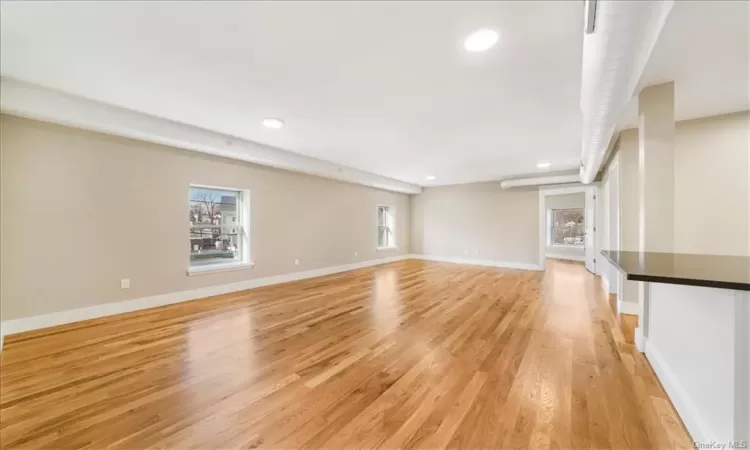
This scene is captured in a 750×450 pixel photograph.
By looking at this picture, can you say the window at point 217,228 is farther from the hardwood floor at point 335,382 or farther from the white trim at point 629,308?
the white trim at point 629,308

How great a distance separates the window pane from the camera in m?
10.0

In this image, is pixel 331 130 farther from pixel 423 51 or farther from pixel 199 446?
pixel 199 446

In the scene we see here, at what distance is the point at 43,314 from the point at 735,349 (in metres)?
5.48

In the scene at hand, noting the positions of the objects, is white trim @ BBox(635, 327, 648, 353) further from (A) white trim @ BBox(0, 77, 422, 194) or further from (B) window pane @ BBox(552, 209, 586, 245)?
(B) window pane @ BBox(552, 209, 586, 245)

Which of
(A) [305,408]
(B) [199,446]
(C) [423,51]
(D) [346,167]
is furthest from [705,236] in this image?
(D) [346,167]

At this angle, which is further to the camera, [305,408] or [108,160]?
[108,160]

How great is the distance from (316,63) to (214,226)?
3.65 meters

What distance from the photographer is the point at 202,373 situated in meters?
2.18

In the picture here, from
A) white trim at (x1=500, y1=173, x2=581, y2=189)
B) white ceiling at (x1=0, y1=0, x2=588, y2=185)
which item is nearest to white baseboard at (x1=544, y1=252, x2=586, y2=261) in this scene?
white trim at (x1=500, y1=173, x2=581, y2=189)

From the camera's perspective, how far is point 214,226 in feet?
15.9

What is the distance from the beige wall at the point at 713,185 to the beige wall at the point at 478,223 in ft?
14.1

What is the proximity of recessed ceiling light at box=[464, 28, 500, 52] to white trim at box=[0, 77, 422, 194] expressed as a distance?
11.8 feet

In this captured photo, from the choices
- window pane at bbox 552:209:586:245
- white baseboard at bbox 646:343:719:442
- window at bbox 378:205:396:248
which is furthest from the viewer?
window pane at bbox 552:209:586:245

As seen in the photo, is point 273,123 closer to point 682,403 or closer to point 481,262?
point 682,403
